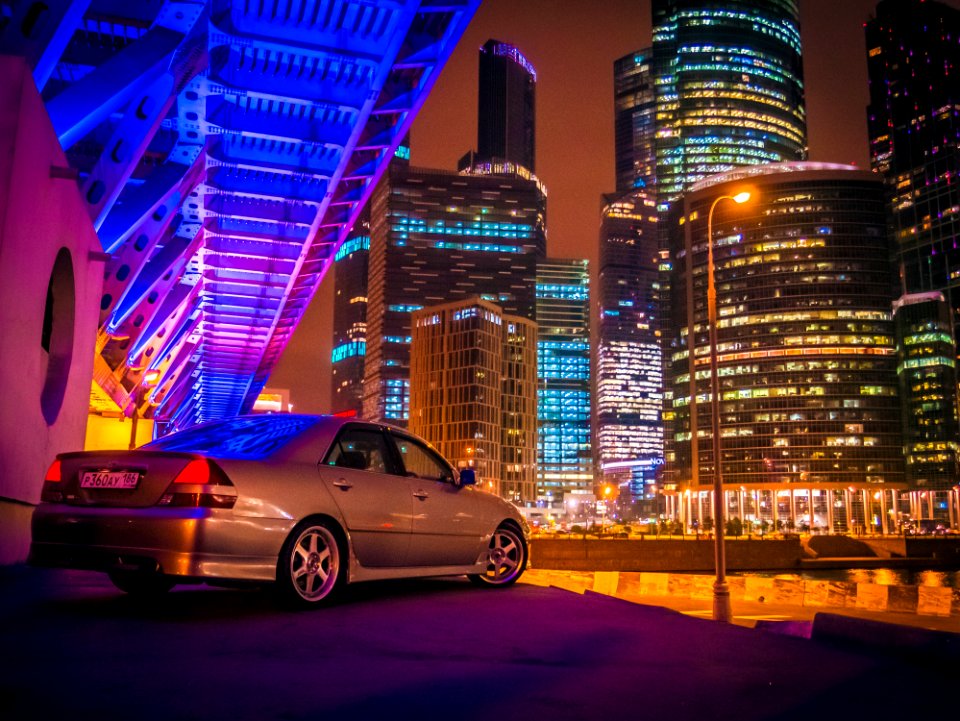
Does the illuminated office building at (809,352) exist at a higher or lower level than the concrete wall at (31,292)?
higher

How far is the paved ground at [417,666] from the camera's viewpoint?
3.31 meters

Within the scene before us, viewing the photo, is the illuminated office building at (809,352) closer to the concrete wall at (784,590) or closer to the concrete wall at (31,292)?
the concrete wall at (784,590)

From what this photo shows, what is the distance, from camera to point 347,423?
6324 millimetres

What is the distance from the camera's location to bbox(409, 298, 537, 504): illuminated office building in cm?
14388

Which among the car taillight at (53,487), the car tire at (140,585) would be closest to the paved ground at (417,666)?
the car tire at (140,585)

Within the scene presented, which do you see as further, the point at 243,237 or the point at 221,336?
the point at 221,336

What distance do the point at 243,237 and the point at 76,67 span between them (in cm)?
665

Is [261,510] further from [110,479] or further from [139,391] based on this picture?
[139,391]

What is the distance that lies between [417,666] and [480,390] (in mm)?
139802

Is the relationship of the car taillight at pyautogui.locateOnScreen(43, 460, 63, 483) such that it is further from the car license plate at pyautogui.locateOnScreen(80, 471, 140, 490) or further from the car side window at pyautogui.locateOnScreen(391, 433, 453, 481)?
the car side window at pyautogui.locateOnScreen(391, 433, 453, 481)

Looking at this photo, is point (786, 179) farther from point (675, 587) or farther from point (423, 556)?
point (423, 556)

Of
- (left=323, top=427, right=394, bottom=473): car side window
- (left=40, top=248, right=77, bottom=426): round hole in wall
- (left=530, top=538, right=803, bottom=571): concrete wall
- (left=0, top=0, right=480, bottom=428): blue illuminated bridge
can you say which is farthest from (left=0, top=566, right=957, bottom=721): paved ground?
(left=530, top=538, right=803, bottom=571): concrete wall

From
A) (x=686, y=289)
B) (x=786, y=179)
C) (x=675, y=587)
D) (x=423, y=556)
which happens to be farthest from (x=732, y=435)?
(x=423, y=556)

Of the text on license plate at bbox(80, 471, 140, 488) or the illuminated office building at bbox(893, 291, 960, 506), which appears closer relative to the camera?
the text on license plate at bbox(80, 471, 140, 488)
